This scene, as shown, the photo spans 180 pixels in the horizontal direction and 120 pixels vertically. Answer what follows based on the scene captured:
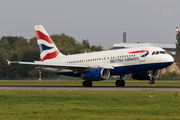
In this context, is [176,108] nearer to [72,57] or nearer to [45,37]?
[72,57]

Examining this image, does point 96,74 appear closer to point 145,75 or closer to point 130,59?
point 130,59

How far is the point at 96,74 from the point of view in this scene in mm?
39125

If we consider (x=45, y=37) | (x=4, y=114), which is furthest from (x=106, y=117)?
(x=45, y=37)

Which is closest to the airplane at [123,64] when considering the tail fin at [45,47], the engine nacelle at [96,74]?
the engine nacelle at [96,74]

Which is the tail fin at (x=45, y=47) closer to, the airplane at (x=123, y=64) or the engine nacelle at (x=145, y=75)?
the airplane at (x=123, y=64)

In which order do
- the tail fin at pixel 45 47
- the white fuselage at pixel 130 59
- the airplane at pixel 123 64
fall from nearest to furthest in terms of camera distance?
the white fuselage at pixel 130 59
the airplane at pixel 123 64
the tail fin at pixel 45 47

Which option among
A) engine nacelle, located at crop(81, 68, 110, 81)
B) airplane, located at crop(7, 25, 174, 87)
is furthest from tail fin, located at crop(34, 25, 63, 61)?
engine nacelle, located at crop(81, 68, 110, 81)

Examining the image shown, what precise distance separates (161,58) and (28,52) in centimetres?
7876

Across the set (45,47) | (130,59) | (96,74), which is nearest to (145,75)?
(130,59)

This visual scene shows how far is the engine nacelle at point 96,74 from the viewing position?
39000 mm

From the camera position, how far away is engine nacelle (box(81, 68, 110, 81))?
1535 inches

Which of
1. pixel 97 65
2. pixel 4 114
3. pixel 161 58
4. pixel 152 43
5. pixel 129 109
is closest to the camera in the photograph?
pixel 4 114

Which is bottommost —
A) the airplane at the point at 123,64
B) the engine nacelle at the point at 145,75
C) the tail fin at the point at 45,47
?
the engine nacelle at the point at 145,75

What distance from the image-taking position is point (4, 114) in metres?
15.8
